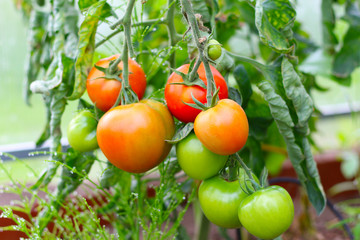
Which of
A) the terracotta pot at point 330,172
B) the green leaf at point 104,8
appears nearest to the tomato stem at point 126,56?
the green leaf at point 104,8

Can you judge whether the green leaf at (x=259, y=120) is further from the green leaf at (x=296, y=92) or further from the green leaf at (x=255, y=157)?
the green leaf at (x=296, y=92)

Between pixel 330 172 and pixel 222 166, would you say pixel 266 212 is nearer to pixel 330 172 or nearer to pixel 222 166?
pixel 222 166

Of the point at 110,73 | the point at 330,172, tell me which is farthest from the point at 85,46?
the point at 330,172

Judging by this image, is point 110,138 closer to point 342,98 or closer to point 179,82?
point 179,82

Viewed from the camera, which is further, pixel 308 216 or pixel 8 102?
pixel 8 102

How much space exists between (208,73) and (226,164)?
0.11m

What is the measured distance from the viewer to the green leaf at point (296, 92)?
40 cm

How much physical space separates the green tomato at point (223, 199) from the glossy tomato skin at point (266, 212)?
2 cm

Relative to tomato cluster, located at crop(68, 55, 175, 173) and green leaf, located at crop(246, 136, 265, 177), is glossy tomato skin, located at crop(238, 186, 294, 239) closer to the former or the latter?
tomato cluster, located at crop(68, 55, 175, 173)

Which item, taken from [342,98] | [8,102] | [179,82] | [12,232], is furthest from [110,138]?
[342,98]

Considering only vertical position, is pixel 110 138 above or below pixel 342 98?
above

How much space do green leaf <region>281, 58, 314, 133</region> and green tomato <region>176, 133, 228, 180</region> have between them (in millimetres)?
132

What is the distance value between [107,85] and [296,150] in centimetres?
24

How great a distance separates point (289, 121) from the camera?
392mm
